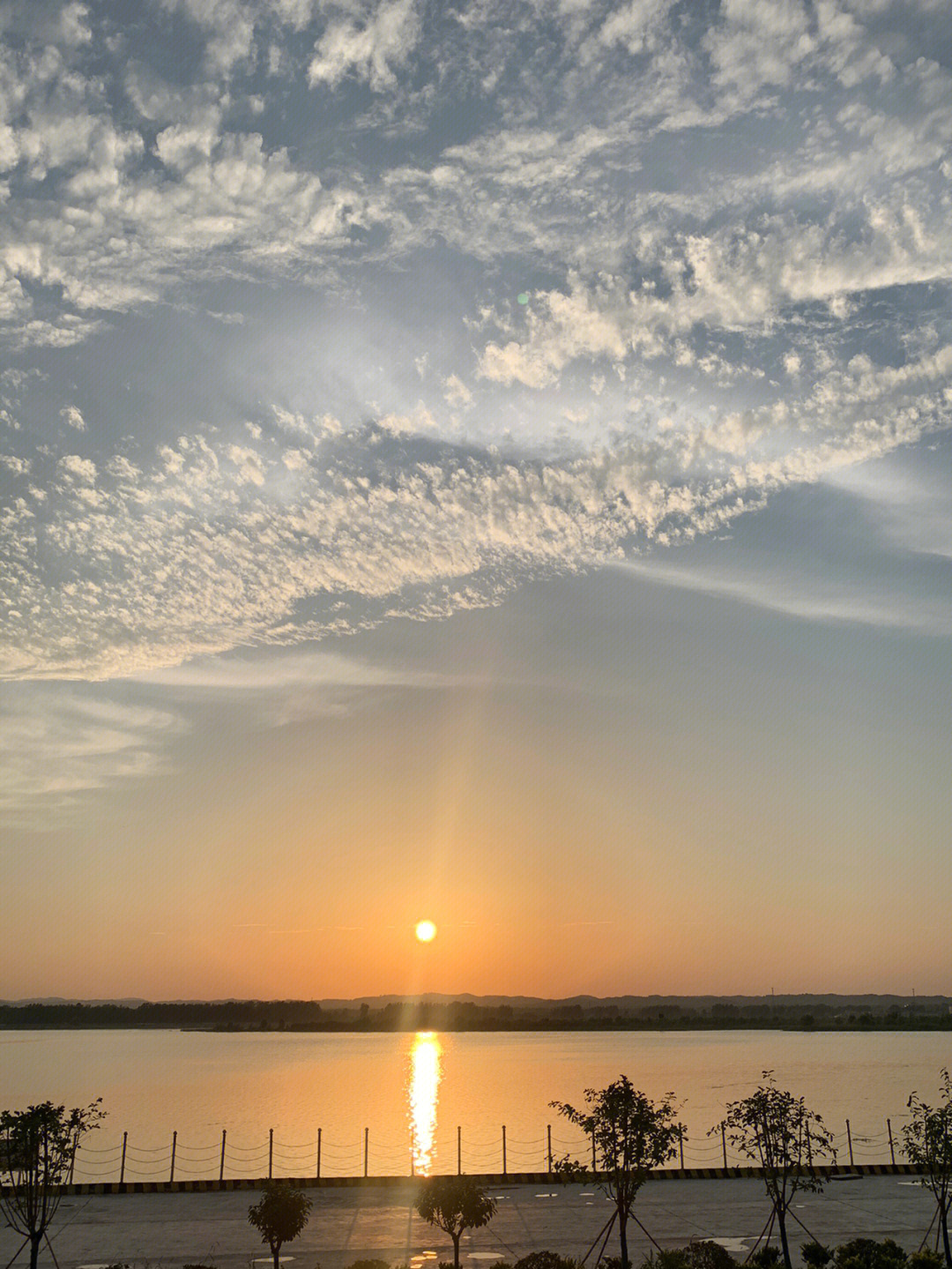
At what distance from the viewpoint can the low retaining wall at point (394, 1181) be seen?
36500 millimetres

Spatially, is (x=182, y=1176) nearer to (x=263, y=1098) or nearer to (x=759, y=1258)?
(x=759, y=1258)

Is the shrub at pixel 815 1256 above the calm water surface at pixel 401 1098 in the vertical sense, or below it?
above

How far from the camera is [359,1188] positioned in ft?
123

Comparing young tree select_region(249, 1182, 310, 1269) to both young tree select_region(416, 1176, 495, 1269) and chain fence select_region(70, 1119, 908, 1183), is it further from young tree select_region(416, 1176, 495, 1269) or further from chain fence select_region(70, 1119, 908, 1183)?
chain fence select_region(70, 1119, 908, 1183)

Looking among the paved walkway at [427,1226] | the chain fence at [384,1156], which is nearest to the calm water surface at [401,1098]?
the chain fence at [384,1156]

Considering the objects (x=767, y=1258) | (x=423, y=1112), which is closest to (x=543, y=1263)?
(x=767, y=1258)

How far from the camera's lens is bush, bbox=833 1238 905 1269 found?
22.5m

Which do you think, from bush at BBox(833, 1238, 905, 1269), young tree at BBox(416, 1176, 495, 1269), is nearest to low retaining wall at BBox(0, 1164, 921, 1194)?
young tree at BBox(416, 1176, 495, 1269)

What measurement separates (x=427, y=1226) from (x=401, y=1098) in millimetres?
70332

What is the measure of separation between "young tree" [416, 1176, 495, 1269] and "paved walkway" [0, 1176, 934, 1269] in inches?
65.6

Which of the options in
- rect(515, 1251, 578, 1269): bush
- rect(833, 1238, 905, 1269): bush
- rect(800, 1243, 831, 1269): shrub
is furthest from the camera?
rect(800, 1243, 831, 1269): shrub

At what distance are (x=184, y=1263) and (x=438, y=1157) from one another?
1255 inches

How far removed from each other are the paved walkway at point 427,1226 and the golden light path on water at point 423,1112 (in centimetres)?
1304

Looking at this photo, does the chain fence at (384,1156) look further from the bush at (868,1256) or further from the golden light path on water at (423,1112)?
the bush at (868,1256)
